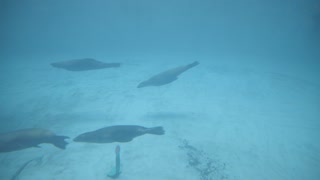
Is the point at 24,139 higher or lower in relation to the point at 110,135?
lower

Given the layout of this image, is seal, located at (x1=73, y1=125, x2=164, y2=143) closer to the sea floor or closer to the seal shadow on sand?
the sea floor

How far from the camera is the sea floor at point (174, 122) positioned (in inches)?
319

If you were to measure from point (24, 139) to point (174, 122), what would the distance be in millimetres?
6412

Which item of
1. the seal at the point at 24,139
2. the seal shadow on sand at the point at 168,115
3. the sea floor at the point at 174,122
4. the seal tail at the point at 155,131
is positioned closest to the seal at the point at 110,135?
the seal tail at the point at 155,131

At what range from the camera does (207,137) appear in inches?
394

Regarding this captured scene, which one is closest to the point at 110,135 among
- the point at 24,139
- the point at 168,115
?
the point at 24,139

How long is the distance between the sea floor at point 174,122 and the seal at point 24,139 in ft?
6.24

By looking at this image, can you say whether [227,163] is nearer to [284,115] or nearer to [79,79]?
[284,115]

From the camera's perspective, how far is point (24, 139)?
6.01 meters

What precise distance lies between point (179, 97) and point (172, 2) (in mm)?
71192

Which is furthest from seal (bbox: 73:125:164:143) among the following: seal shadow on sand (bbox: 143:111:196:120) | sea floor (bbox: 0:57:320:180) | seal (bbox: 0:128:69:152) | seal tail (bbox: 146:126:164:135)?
seal shadow on sand (bbox: 143:111:196:120)

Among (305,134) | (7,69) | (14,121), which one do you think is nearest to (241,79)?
(305,134)

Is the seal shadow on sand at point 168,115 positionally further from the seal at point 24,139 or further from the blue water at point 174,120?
the seal at point 24,139

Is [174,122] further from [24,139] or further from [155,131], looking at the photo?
[24,139]
